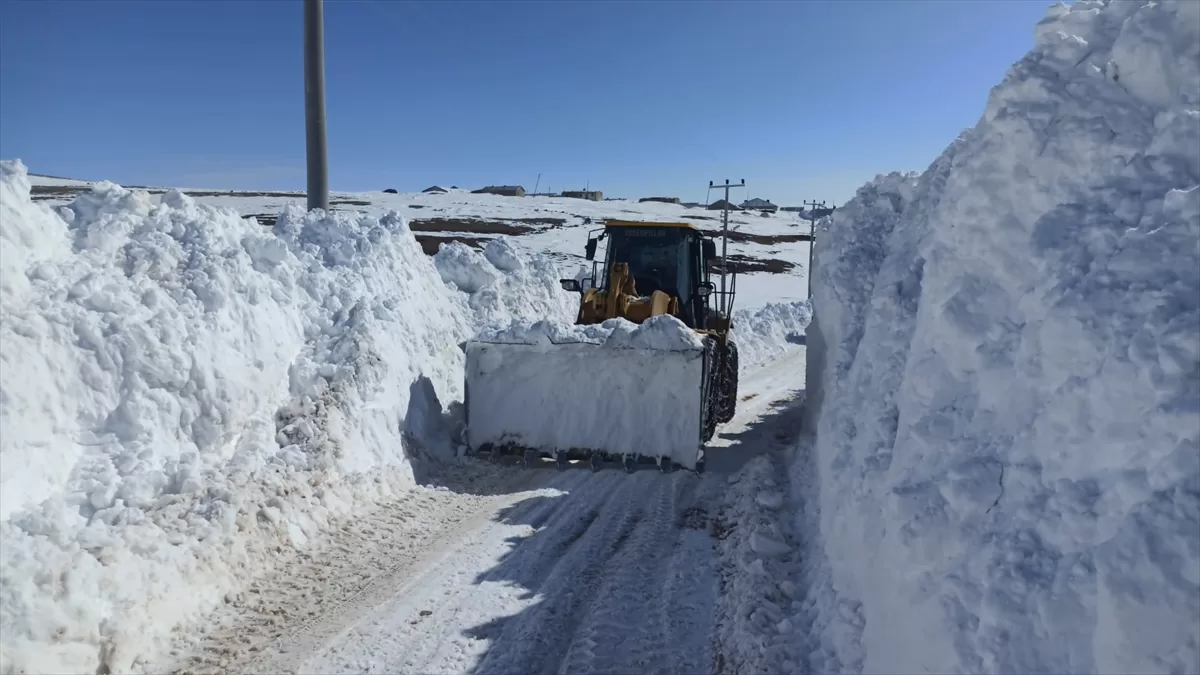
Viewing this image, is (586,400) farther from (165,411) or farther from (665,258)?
(165,411)

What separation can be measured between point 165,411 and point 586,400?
13.2 feet

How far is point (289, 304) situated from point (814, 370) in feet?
20.1

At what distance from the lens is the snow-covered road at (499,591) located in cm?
431

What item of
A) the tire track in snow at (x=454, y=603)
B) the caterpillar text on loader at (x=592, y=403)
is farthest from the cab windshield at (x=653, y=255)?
the tire track in snow at (x=454, y=603)

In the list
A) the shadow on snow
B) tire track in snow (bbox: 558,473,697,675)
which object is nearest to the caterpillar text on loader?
the shadow on snow

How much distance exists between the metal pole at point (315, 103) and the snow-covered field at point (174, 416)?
16.8 feet

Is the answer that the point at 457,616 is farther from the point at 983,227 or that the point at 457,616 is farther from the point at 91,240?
the point at 91,240

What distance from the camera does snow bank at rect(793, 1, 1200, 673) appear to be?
2.52m

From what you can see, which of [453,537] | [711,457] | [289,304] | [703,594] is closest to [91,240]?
[289,304]

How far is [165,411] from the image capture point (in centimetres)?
558

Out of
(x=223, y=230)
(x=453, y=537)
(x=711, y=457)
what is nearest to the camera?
(x=453, y=537)

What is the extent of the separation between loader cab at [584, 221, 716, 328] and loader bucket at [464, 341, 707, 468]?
2.46 m

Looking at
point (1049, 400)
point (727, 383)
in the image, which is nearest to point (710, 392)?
point (727, 383)

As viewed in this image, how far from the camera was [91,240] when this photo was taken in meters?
6.37
